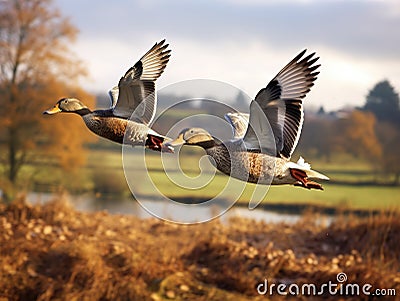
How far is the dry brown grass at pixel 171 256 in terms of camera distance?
4707 millimetres

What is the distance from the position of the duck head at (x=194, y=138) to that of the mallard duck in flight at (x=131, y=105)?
0.08 m

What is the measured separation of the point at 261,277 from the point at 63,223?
2.02 meters

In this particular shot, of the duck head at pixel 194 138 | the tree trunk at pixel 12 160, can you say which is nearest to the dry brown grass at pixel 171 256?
the tree trunk at pixel 12 160

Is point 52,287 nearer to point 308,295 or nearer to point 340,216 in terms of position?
point 308,295

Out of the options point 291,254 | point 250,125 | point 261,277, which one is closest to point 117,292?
point 261,277

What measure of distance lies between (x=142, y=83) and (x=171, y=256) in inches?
164

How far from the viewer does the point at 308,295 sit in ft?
16.1

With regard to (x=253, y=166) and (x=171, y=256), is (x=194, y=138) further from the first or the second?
(x=171, y=256)

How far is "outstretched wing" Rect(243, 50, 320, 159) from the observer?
110cm

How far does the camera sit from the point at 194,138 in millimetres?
990

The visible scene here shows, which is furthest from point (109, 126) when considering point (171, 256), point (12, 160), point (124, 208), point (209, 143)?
point (12, 160)

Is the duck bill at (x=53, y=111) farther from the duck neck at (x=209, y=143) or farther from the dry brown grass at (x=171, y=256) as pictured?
the dry brown grass at (x=171, y=256)

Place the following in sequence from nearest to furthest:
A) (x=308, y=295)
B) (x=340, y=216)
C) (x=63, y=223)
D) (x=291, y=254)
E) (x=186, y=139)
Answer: (x=186, y=139)
(x=308, y=295)
(x=291, y=254)
(x=63, y=223)
(x=340, y=216)

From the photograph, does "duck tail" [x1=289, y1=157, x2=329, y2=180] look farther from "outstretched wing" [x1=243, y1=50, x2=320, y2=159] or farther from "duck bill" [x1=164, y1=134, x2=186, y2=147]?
"duck bill" [x1=164, y1=134, x2=186, y2=147]
